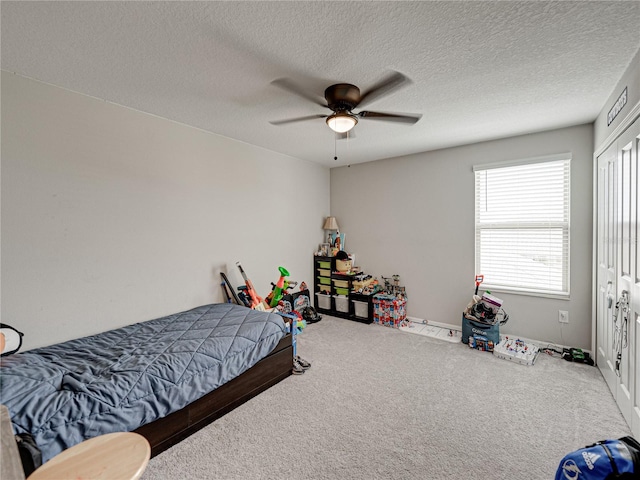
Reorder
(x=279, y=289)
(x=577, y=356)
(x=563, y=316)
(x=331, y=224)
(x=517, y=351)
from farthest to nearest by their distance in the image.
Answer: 1. (x=331, y=224)
2. (x=279, y=289)
3. (x=563, y=316)
4. (x=517, y=351)
5. (x=577, y=356)

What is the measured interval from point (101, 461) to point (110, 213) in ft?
7.05

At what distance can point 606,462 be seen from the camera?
1002 mm

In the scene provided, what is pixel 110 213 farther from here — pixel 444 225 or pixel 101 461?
pixel 444 225

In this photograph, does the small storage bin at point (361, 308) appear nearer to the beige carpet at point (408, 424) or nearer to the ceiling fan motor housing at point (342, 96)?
the beige carpet at point (408, 424)

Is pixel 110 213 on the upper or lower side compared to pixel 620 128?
lower

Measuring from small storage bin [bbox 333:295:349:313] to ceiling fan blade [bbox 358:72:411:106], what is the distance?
10.1 ft

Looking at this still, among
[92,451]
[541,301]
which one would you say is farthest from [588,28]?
[92,451]

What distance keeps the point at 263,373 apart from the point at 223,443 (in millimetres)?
640

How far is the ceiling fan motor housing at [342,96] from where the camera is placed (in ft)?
6.86

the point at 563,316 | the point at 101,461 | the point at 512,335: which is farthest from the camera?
the point at 512,335

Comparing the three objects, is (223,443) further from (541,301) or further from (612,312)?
(541,301)

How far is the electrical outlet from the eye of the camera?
10.4 feet

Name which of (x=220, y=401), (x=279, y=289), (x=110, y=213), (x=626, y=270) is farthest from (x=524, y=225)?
(x=110, y=213)

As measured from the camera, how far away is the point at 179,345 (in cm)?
219
